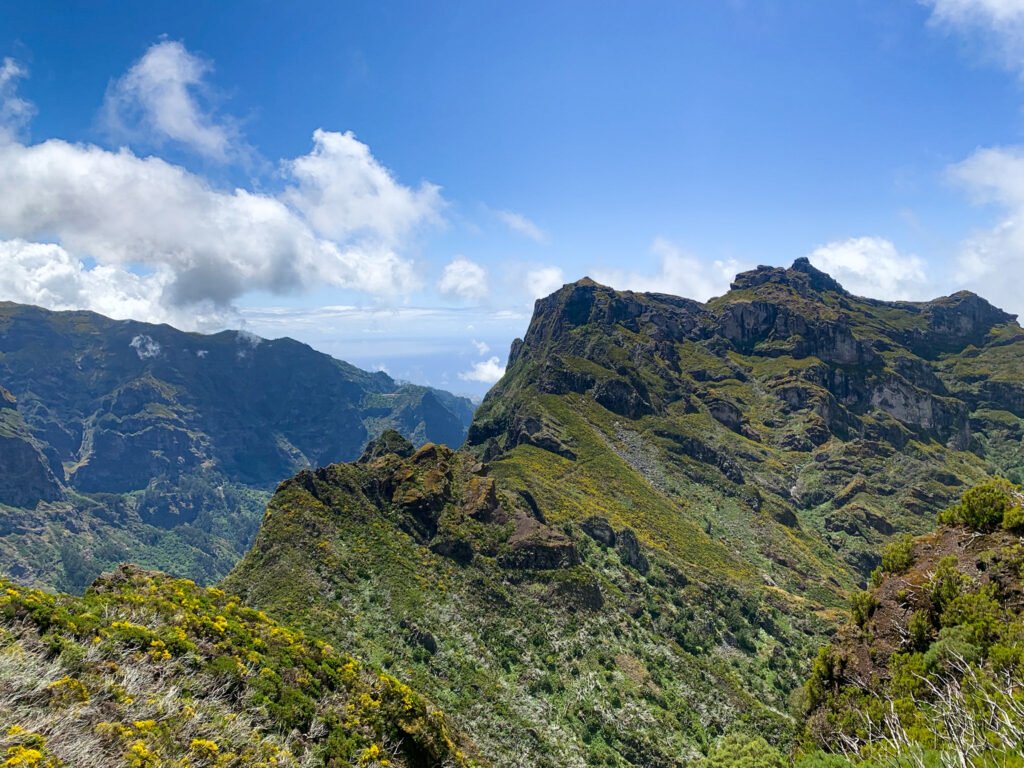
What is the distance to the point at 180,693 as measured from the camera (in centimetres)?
2064

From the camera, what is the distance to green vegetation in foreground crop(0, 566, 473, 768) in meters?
15.7

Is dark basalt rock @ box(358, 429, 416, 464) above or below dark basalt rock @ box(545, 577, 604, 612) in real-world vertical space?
above

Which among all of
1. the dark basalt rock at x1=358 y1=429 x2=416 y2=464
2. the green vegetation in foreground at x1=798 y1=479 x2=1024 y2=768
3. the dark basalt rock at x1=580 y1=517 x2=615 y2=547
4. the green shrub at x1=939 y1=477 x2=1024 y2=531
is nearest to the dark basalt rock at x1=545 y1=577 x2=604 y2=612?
the dark basalt rock at x1=580 y1=517 x2=615 y2=547

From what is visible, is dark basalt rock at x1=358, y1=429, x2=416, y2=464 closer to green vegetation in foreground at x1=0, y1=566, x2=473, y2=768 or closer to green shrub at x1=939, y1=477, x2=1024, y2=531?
green vegetation in foreground at x1=0, y1=566, x2=473, y2=768

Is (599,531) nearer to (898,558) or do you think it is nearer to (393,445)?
(393,445)

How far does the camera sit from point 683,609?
9262 centimetres

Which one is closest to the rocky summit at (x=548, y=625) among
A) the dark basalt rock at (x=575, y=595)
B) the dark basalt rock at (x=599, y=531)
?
the dark basalt rock at (x=575, y=595)

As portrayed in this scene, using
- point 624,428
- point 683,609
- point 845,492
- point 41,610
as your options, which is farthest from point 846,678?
point 845,492

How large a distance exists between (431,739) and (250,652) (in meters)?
10.7

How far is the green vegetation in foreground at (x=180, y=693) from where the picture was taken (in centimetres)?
1570

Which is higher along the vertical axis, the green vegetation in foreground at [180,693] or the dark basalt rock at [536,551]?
the green vegetation in foreground at [180,693]

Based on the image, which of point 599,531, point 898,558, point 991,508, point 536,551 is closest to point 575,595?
point 536,551

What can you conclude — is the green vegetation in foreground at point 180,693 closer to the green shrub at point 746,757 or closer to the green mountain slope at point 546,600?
the green shrub at point 746,757

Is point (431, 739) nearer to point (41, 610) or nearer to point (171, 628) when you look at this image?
point (171, 628)
